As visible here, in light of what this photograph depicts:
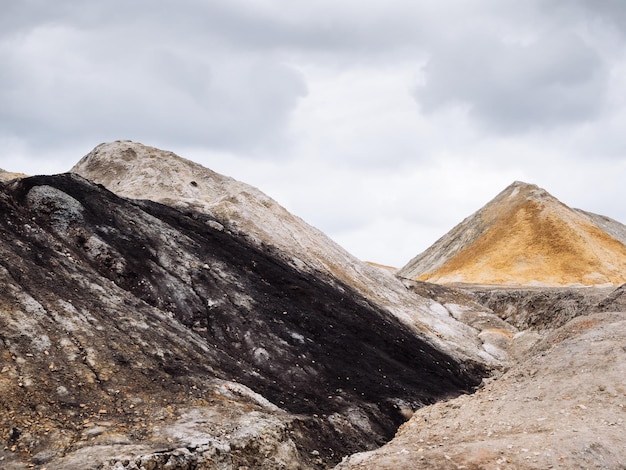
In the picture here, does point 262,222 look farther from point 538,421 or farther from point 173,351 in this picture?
point 538,421

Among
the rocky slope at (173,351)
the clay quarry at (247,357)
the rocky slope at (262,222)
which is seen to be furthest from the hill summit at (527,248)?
the rocky slope at (173,351)

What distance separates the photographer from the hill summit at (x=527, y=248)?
2869 inches

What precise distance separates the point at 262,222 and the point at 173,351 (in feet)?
81.5

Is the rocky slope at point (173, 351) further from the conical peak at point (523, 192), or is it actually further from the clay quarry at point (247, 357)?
the conical peak at point (523, 192)

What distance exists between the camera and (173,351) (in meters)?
20.8

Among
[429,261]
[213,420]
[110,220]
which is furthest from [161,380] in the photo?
[429,261]

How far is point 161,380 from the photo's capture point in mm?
18297

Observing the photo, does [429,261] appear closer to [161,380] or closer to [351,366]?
[351,366]

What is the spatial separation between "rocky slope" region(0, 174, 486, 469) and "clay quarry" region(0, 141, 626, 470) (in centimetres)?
8

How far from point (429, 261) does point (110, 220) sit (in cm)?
7655

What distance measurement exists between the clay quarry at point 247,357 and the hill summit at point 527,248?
2629 centimetres

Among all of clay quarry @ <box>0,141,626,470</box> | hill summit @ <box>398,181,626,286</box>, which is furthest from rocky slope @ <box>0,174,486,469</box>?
hill summit @ <box>398,181,626,286</box>

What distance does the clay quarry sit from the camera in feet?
47.9

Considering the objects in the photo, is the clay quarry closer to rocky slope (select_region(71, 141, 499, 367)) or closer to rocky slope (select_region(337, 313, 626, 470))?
rocky slope (select_region(337, 313, 626, 470))
